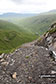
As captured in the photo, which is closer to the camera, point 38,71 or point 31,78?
point 31,78

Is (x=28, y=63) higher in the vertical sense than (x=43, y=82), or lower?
higher

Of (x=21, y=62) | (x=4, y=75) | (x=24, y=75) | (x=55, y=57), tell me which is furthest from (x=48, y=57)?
(x=4, y=75)

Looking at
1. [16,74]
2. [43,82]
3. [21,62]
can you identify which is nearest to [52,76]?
[43,82]

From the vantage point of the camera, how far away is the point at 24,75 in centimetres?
1942

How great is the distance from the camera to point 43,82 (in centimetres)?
1797

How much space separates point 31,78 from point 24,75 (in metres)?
1.26

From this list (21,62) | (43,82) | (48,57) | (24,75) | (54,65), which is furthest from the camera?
(48,57)

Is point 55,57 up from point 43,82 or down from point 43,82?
up

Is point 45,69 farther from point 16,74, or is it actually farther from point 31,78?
point 16,74

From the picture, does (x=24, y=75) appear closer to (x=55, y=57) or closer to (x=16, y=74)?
(x=16, y=74)

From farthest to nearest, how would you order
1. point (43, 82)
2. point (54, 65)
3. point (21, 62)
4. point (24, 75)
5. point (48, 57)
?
point (48, 57)
point (21, 62)
point (54, 65)
point (24, 75)
point (43, 82)

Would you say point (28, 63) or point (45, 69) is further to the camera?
point (28, 63)

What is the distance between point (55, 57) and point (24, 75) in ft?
24.8

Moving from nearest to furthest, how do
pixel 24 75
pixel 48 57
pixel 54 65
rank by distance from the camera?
pixel 24 75, pixel 54 65, pixel 48 57
